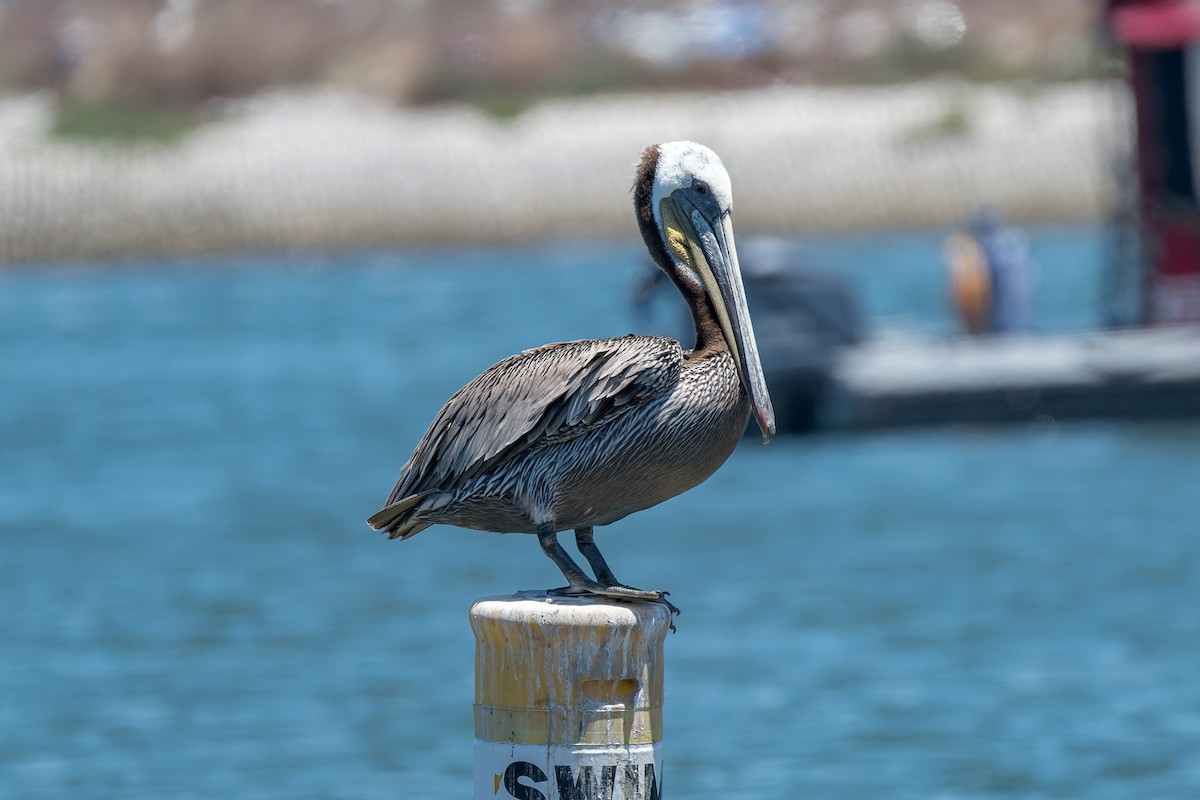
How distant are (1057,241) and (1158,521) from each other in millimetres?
23477

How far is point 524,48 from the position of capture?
144 ft

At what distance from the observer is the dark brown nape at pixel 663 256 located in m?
4.50

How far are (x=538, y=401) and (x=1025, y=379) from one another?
1141 cm

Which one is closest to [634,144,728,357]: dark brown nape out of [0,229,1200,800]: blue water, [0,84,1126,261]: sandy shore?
[0,229,1200,800]: blue water

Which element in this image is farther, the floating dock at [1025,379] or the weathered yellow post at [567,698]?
the floating dock at [1025,379]

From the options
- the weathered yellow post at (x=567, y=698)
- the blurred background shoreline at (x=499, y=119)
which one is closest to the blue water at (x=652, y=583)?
the weathered yellow post at (x=567, y=698)

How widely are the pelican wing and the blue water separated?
407 centimetres

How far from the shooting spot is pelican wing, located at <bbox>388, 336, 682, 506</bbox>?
4.35 metres

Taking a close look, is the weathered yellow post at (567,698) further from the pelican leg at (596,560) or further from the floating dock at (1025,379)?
the floating dock at (1025,379)

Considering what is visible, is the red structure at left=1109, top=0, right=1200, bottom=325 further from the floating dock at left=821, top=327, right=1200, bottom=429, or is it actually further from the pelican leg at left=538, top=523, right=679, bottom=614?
the pelican leg at left=538, top=523, right=679, bottom=614

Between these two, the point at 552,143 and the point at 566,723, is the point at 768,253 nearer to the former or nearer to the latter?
the point at 566,723

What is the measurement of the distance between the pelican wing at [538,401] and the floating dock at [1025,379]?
11.1 m

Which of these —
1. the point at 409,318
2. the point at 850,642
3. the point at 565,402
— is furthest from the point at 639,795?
the point at 409,318

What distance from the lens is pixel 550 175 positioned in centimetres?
4006
